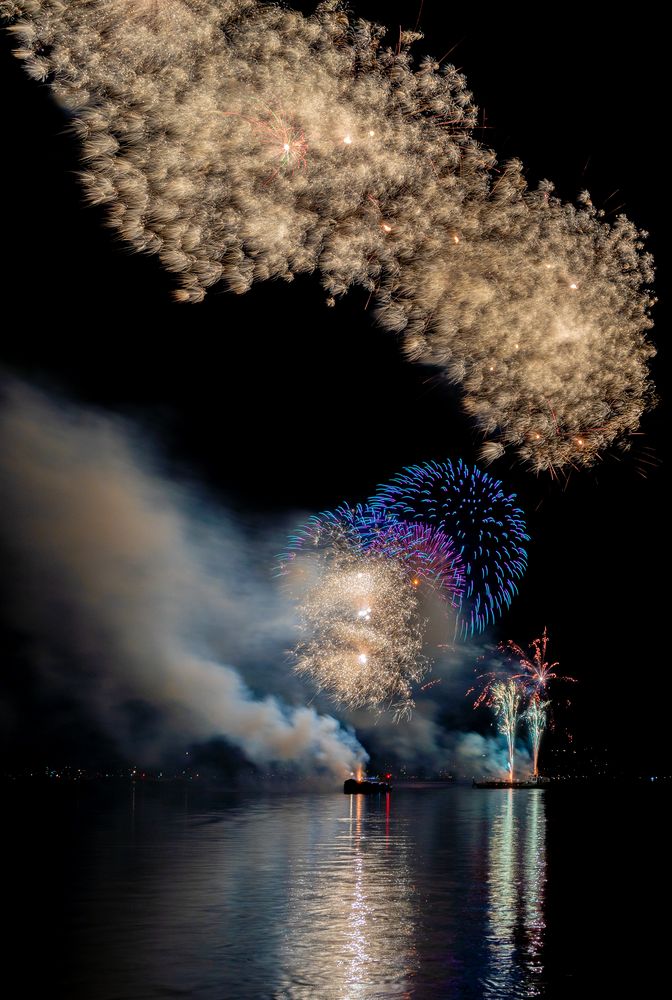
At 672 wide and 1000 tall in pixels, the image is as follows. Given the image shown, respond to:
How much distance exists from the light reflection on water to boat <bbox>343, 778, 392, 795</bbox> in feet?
331

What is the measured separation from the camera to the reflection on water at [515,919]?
11.5 metres

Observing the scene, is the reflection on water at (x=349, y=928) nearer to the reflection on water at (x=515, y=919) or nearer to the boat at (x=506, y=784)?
the reflection on water at (x=515, y=919)

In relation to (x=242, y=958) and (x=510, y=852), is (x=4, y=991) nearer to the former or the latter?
(x=242, y=958)

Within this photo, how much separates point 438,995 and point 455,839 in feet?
88.0

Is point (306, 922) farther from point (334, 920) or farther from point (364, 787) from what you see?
point (364, 787)

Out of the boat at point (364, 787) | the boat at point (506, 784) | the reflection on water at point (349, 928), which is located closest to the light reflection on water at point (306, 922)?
the reflection on water at point (349, 928)

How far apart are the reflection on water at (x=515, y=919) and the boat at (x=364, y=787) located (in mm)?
99179

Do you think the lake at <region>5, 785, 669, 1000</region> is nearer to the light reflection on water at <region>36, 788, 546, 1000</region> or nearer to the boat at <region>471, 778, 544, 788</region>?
the light reflection on water at <region>36, 788, 546, 1000</region>

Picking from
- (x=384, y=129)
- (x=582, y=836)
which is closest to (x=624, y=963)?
(x=384, y=129)

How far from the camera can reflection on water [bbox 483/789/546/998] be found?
11.5 meters

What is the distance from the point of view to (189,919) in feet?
52.9

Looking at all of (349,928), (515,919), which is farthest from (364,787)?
(349,928)

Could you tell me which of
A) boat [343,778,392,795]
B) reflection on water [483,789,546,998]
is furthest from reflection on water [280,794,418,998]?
boat [343,778,392,795]

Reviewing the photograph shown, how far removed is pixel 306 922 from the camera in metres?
15.5
